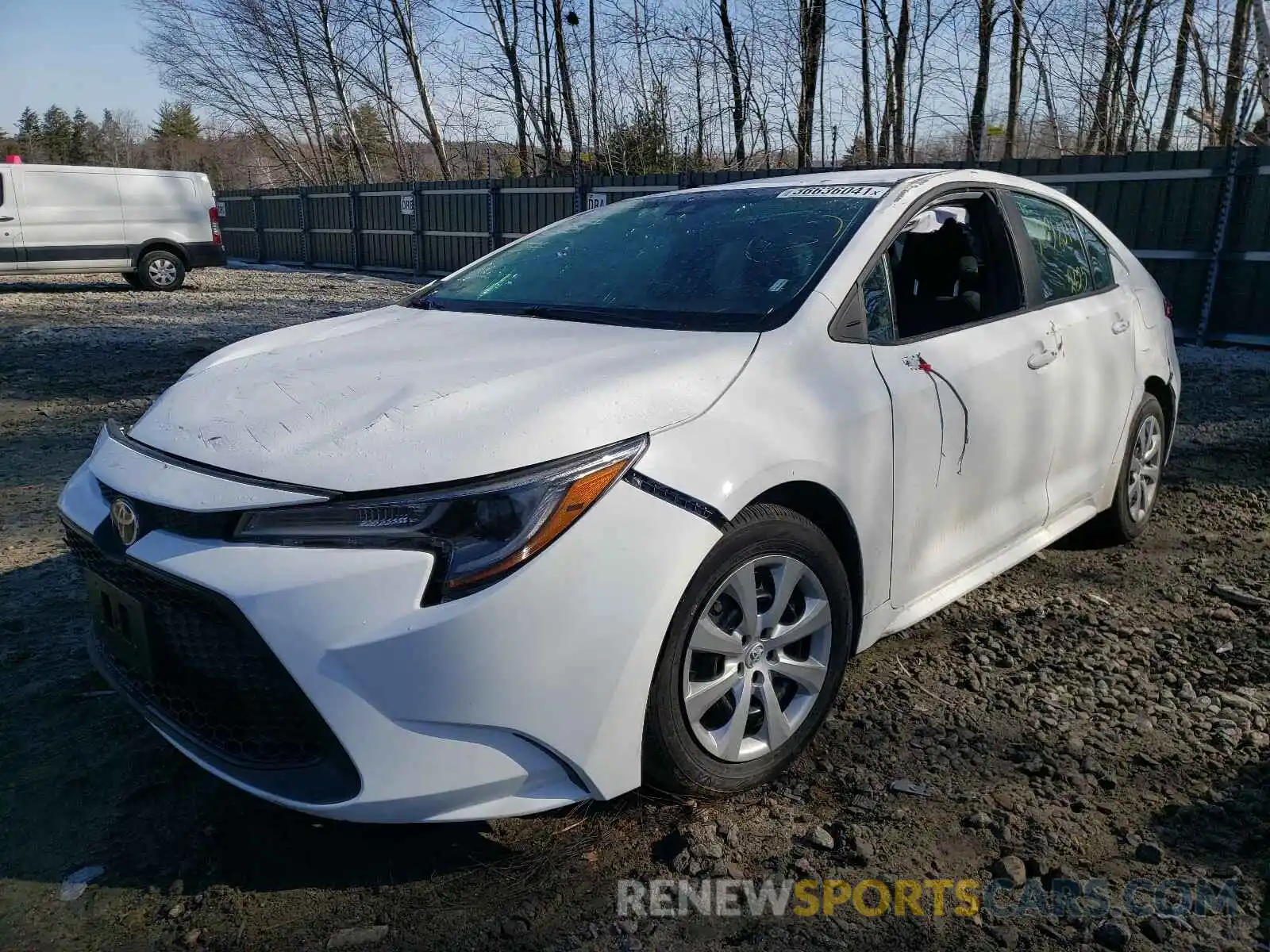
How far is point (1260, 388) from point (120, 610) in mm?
8663

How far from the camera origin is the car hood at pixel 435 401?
1956 millimetres

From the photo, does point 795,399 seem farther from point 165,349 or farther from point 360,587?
point 165,349

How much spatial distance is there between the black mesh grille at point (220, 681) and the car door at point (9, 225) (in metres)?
15.4

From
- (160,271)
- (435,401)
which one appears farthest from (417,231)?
(435,401)

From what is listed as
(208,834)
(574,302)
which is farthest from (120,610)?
(574,302)

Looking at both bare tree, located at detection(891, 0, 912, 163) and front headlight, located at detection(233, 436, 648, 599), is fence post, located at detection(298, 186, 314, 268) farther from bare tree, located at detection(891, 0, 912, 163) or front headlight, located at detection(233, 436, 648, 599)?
front headlight, located at detection(233, 436, 648, 599)

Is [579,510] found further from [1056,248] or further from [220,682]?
[1056,248]

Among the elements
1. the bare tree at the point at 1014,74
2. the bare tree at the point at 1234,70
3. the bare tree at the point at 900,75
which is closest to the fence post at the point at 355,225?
the bare tree at the point at 900,75

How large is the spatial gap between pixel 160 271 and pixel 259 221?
10.3 m

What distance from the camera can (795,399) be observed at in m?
2.36

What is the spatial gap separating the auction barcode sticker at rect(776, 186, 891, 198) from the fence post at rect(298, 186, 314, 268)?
72.8 ft

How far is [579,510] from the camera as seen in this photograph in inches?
75.3

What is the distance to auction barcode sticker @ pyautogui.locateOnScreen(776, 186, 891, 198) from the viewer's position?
3.06 m

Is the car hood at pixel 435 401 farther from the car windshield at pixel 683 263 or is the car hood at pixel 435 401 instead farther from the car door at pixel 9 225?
the car door at pixel 9 225
